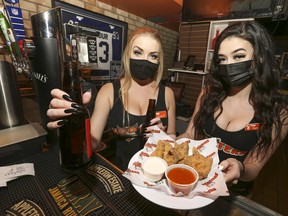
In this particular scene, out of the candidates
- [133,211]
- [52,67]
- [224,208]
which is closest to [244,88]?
[224,208]

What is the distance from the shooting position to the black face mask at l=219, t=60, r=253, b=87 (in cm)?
120

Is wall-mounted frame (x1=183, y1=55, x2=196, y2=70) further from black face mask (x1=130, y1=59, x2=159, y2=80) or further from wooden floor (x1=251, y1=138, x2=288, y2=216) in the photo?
black face mask (x1=130, y1=59, x2=159, y2=80)

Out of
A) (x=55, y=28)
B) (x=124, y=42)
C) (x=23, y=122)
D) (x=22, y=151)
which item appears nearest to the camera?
(x=22, y=151)

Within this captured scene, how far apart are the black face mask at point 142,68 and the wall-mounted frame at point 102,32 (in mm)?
1490

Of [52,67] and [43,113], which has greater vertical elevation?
[52,67]

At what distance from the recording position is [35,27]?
3.92 feet

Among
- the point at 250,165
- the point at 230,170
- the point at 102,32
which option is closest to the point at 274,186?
the point at 250,165

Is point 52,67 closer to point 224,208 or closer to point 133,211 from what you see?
point 133,211

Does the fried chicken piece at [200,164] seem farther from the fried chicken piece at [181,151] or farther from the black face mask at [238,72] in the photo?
the black face mask at [238,72]

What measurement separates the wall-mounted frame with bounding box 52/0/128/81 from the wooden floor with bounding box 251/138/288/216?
Result: 3114 mm

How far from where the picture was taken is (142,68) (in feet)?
4.58

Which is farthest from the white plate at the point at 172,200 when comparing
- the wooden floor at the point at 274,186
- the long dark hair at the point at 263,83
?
the wooden floor at the point at 274,186

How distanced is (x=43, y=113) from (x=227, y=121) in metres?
1.43

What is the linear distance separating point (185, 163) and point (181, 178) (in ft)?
0.40
